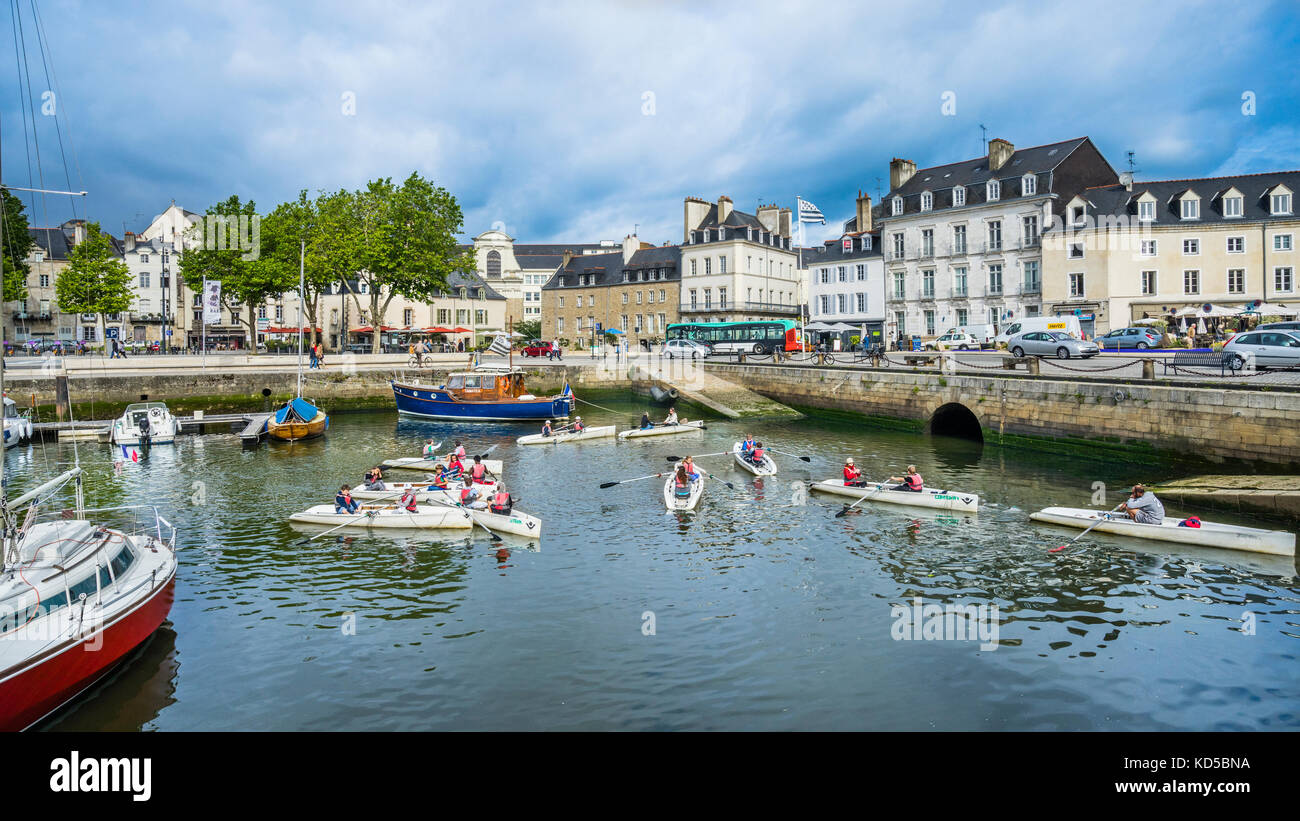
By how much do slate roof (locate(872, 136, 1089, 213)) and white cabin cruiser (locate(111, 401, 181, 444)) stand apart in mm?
52676

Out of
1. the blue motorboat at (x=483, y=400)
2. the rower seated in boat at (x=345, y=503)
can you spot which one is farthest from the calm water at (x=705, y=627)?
the blue motorboat at (x=483, y=400)

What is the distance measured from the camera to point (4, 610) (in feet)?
35.8

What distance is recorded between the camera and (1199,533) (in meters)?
18.2

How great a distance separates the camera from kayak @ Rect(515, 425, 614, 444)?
3562cm

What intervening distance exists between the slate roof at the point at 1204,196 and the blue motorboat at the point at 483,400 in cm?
3800

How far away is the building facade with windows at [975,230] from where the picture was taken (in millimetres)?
57656

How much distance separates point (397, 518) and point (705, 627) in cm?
978

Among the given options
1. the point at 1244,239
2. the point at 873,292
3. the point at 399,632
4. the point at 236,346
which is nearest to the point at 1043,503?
the point at 399,632

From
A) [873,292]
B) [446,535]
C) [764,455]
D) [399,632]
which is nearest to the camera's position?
[399,632]

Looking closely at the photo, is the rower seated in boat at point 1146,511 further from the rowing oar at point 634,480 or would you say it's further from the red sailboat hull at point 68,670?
the red sailboat hull at point 68,670
